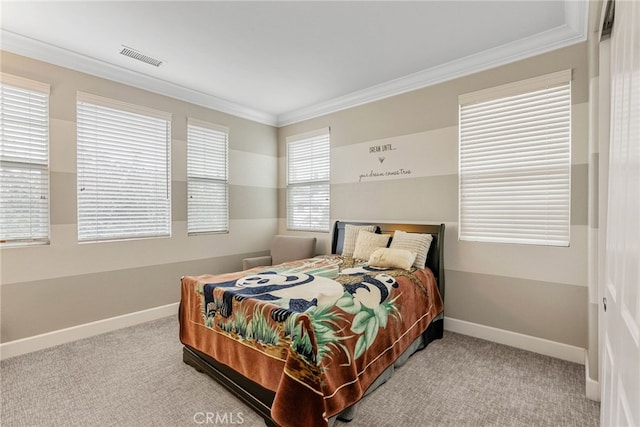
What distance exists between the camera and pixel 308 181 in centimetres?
466

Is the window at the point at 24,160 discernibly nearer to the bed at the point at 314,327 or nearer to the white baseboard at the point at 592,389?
the bed at the point at 314,327

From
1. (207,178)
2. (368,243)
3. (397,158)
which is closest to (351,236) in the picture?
(368,243)

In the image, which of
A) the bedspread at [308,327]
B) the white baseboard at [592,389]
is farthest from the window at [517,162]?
the white baseboard at [592,389]

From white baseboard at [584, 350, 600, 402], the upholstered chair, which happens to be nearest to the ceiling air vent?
the upholstered chair

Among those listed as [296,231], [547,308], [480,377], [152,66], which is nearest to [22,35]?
[152,66]

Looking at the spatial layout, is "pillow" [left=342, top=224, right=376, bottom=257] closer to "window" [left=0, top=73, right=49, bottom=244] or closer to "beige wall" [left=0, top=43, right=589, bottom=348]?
"beige wall" [left=0, top=43, right=589, bottom=348]

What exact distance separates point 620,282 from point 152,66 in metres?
4.05

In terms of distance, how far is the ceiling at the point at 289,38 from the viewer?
2312mm

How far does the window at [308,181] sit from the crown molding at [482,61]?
517 millimetres

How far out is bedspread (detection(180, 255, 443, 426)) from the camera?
158cm

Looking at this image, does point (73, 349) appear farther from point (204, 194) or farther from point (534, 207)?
point (534, 207)

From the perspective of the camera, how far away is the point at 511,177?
290cm

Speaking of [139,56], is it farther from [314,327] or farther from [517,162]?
[517,162]

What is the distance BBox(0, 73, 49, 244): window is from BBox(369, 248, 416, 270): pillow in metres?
3.25
